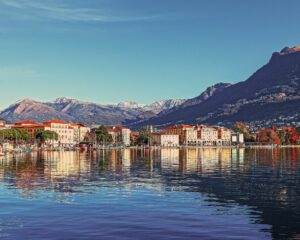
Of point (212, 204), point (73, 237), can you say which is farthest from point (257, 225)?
point (73, 237)

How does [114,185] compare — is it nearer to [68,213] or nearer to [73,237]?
[68,213]

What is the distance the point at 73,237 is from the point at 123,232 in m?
3.44

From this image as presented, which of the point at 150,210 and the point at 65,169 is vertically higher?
the point at 65,169

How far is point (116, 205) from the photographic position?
41.2 m

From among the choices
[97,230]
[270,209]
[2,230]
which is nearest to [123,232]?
[97,230]

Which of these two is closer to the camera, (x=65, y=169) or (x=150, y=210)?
(x=150, y=210)

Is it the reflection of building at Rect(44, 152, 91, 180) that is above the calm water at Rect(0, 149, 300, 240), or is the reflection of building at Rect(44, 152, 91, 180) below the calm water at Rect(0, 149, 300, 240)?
above

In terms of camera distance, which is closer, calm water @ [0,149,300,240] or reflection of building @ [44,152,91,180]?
calm water @ [0,149,300,240]

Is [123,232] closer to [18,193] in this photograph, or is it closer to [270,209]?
[270,209]

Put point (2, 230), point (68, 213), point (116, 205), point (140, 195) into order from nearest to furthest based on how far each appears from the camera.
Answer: point (2, 230), point (68, 213), point (116, 205), point (140, 195)

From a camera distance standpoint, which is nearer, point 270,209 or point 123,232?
point 123,232

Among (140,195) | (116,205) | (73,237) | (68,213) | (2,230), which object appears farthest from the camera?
(140,195)

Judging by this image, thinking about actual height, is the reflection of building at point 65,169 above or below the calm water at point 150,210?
above

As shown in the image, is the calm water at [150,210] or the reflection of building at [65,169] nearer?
the calm water at [150,210]
